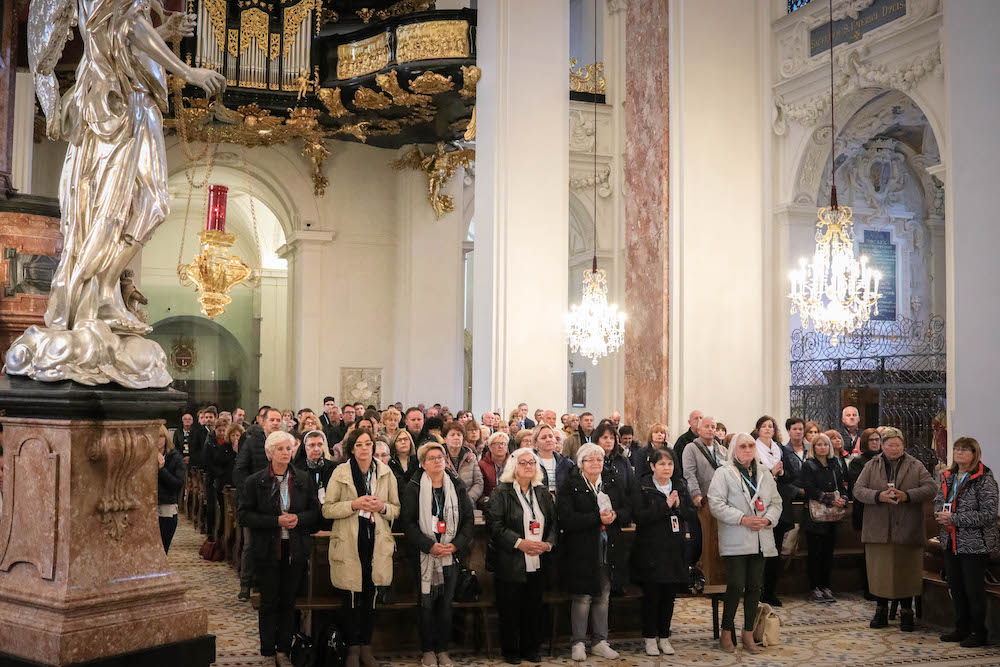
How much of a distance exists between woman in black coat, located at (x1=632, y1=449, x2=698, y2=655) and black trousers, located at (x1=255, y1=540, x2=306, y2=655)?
233 centimetres

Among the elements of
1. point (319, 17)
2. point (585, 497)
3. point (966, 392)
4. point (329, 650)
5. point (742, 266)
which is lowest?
point (329, 650)

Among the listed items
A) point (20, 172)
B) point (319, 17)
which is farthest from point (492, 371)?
point (319, 17)

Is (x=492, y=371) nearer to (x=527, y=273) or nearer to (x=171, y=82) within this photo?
(x=527, y=273)

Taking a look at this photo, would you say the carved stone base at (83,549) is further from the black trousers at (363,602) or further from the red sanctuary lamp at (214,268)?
the red sanctuary lamp at (214,268)

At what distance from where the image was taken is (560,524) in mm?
6586

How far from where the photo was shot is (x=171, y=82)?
48.8 ft

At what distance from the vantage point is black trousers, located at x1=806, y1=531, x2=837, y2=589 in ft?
28.5

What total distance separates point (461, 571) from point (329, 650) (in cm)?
98

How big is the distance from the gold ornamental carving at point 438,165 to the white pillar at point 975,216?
10637 millimetres

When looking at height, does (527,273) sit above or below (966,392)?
above

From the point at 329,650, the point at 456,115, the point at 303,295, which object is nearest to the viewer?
the point at 329,650

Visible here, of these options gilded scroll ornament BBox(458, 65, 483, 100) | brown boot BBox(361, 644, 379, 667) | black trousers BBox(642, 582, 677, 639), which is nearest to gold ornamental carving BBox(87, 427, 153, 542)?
brown boot BBox(361, 644, 379, 667)

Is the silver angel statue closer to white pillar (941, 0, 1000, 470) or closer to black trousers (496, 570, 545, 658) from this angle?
black trousers (496, 570, 545, 658)

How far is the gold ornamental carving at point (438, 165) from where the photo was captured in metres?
18.1
